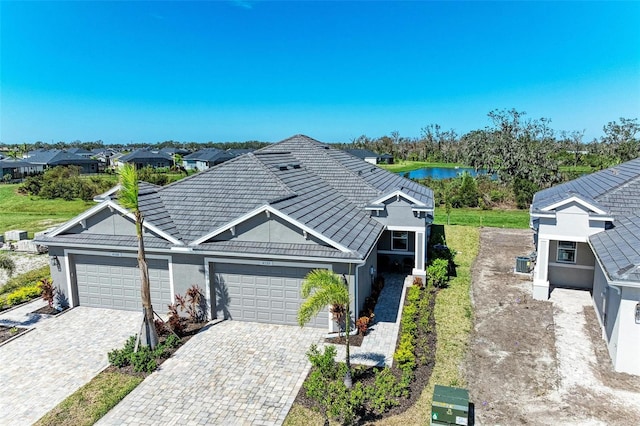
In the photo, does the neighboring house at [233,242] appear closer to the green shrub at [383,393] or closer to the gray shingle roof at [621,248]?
the green shrub at [383,393]

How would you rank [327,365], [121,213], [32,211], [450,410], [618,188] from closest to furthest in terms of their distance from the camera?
[450,410] → [327,365] → [121,213] → [618,188] → [32,211]

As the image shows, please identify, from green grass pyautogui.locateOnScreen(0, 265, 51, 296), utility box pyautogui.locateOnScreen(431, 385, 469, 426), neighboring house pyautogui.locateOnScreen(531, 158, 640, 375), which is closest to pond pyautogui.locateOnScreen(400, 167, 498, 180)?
neighboring house pyautogui.locateOnScreen(531, 158, 640, 375)

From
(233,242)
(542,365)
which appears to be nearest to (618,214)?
(542,365)

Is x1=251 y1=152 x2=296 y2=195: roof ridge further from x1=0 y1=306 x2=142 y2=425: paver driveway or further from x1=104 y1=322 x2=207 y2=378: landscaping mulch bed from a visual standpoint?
x1=0 y1=306 x2=142 y2=425: paver driveway

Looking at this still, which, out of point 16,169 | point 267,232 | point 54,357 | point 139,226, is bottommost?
point 54,357

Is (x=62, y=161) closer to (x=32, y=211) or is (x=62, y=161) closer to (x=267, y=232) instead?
(x=32, y=211)

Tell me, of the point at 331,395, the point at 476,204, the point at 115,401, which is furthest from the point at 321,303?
the point at 476,204
